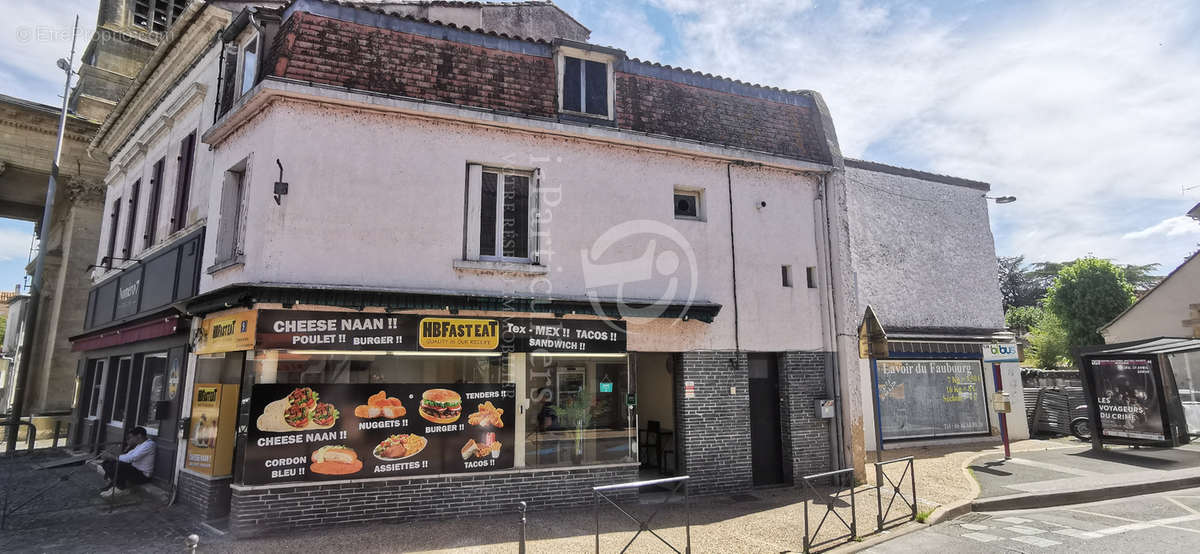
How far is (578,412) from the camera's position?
31.8 ft

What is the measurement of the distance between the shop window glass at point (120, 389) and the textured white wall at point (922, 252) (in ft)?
56.1

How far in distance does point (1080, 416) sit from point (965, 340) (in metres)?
4.00

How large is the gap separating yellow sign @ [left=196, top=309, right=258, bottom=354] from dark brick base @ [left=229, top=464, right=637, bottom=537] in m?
1.88

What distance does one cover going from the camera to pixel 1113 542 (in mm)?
7227

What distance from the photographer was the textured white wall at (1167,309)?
813 inches

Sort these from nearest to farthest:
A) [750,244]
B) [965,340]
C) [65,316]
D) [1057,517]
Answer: [1057,517], [750,244], [965,340], [65,316]

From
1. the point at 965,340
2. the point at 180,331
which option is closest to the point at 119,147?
the point at 180,331

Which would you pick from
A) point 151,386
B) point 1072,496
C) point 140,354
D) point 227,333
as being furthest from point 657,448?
point 140,354

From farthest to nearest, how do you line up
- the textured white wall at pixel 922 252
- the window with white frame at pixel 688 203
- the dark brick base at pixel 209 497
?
1. the textured white wall at pixel 922 252
2. the window with white frame at pixel 688 203
3. the dark brick base at pixel 209 497

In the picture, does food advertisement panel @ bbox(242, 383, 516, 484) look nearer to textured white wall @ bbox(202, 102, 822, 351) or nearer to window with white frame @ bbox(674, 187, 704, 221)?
textured white wall @ bbox(202, 102, 822, 351)

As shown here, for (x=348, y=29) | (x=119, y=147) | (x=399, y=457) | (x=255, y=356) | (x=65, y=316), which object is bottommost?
(x=399, y=457)

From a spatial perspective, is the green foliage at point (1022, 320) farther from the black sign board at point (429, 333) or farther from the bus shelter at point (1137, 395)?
the black sign board at point (429, 333)

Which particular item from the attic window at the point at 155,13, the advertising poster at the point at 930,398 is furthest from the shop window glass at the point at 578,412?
the attic window at the point at 155,13

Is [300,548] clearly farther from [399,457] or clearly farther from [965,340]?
[965,340]
